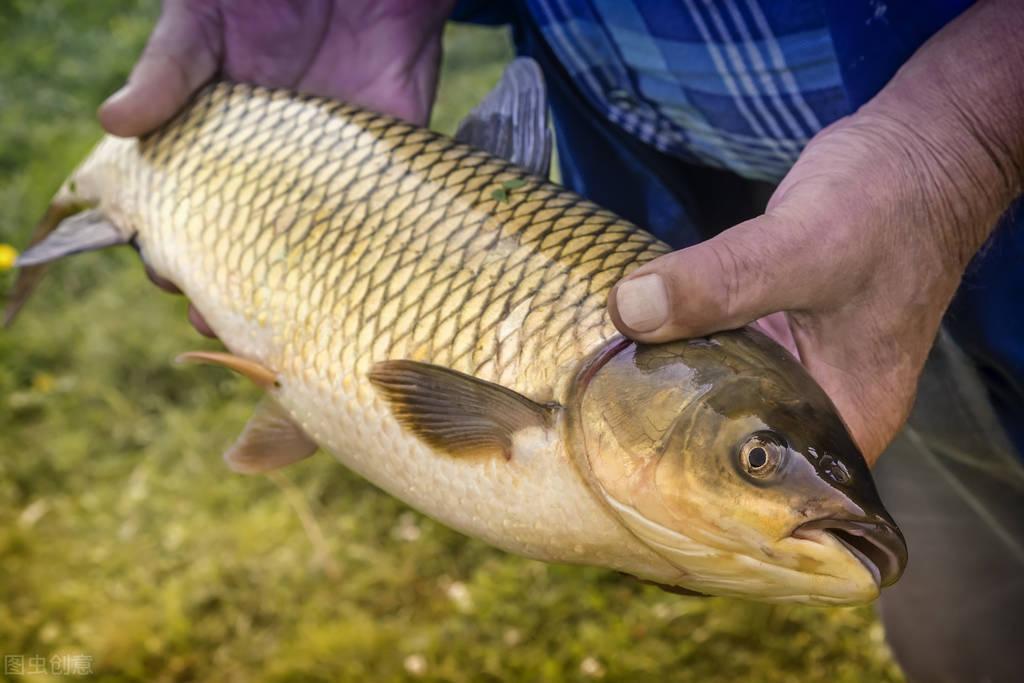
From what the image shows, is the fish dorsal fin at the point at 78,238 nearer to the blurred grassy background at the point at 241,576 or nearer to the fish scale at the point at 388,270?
the fish scale at the point at 388,270

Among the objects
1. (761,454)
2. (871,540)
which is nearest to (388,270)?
(761,454)

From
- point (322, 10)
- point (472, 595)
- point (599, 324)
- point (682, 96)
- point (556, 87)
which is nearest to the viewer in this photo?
point (599, 324)

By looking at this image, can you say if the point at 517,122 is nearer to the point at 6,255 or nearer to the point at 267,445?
the point at 267,445

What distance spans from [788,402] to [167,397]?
9.86ft

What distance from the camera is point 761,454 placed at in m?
1.30

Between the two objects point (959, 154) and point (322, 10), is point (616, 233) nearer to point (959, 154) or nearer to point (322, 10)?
point (959, 154)

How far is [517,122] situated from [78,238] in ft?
3.50

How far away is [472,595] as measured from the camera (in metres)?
3.00

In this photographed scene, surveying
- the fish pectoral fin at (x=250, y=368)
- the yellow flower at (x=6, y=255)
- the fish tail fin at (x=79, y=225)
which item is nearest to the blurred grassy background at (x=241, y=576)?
the yellow flower at (x=6, y=255)

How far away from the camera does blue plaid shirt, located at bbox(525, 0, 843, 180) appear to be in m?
1.86

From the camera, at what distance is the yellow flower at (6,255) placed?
A: 4.30 metres

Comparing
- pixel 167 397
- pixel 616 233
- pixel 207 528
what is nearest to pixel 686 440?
pixel 616 233

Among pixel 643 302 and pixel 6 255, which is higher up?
pixel 643 302

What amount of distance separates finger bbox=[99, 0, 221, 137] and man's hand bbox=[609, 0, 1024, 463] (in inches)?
54.2
